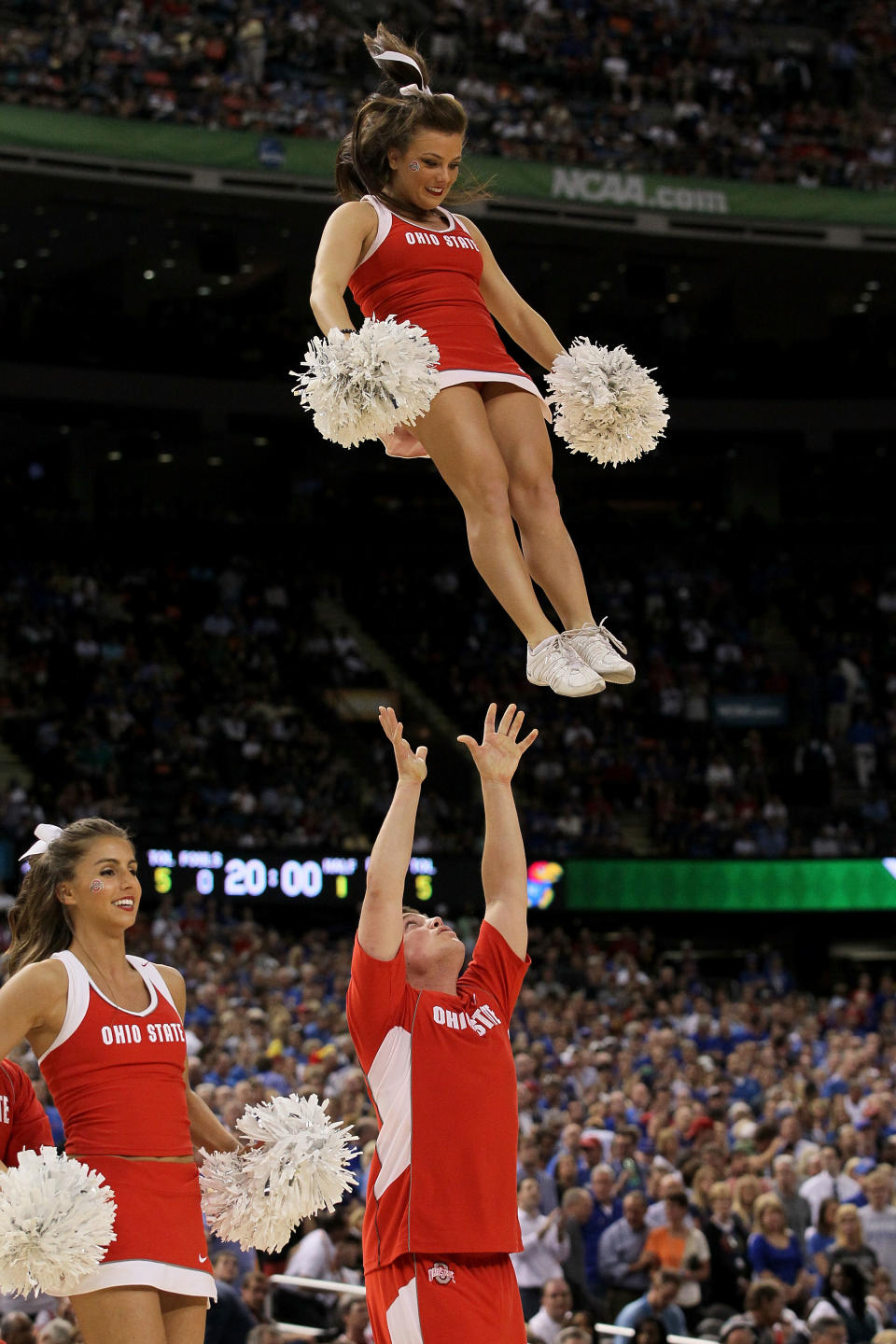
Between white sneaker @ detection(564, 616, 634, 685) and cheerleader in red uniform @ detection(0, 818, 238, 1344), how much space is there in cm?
102

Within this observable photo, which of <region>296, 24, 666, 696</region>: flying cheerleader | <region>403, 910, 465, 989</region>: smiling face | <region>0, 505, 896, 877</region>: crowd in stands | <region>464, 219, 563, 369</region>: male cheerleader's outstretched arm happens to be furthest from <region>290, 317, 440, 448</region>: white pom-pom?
<region>0, 505, 896, 877</region>: crowd in stands

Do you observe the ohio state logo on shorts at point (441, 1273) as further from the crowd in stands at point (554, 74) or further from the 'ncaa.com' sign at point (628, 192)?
the 'ncaa.com' sign at point (628, 192)

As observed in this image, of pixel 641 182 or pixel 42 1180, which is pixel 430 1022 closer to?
pixel 42 1180

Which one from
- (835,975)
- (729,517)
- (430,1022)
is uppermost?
(729,517)

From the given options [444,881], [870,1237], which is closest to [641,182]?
[444,881]

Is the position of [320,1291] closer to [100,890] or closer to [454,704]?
[100,890]

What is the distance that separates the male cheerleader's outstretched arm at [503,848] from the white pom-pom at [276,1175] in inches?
22.4

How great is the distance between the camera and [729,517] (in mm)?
24734

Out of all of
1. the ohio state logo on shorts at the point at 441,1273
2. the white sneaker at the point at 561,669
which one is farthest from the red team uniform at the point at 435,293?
the ohio state logo on shorts at the point at 441,1273

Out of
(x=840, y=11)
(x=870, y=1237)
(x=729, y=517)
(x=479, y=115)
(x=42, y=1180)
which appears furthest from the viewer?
(x=729, y=517)

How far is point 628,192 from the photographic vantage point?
18.8 meters

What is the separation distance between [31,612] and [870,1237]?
14155 mm

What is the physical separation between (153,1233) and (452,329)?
1942 millimetres

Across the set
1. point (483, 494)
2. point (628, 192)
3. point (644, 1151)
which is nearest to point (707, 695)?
point (628, 192)
